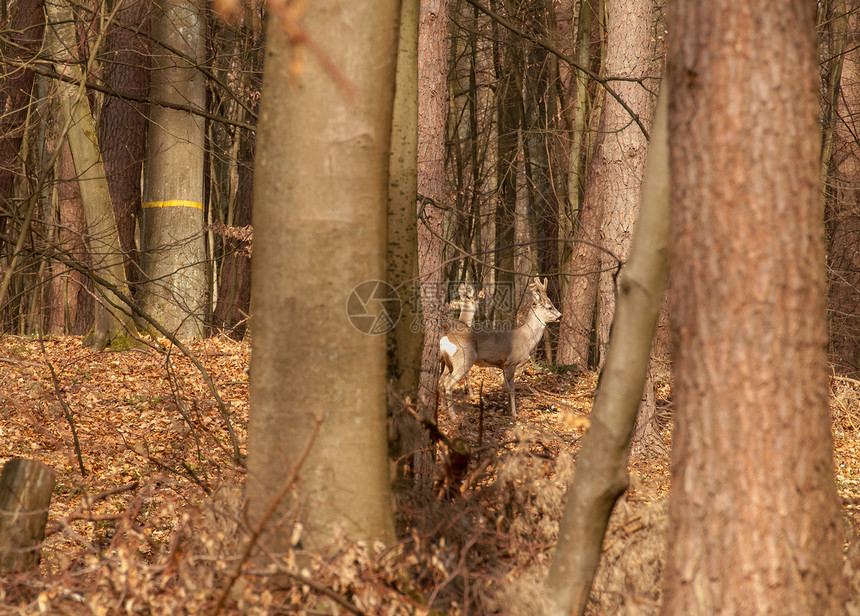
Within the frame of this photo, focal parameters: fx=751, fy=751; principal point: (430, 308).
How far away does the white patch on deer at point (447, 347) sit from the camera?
10273 mm

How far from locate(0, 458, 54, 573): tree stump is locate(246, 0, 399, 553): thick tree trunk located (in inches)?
49.5

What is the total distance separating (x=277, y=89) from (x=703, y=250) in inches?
71.0

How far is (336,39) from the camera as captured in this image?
305 centimetres

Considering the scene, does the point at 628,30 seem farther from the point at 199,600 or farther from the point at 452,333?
the point at 199,600

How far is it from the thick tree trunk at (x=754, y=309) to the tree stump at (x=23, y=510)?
3008 millimetres

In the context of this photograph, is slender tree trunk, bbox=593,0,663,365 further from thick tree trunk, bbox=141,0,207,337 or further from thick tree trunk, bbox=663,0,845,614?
thick tree trunk, bbox=141,0,207,337

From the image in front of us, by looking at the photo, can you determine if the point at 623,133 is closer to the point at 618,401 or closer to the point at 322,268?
the point at 618,401

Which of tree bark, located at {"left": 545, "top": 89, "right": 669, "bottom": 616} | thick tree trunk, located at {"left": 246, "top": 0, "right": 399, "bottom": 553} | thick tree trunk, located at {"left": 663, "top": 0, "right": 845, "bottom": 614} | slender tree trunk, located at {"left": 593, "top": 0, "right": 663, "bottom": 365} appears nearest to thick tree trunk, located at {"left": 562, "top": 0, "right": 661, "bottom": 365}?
slender tree trunk, located at {"left": 593, "top": 0, "right": 663, "bottom": 365}

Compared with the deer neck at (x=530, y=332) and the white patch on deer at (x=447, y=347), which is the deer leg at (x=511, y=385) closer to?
the deer neck at (x=530, y=332)

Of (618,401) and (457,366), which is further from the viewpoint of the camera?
(457,366)

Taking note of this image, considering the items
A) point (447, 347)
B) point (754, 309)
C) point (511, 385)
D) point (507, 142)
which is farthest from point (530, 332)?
point (507, 142)

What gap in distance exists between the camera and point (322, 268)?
309cm

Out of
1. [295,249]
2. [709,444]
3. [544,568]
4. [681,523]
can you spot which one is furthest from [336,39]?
[544,568]

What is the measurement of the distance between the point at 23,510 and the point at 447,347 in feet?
23.2
